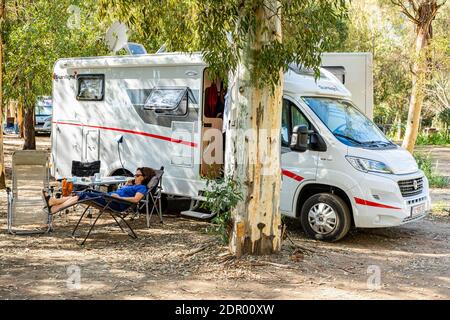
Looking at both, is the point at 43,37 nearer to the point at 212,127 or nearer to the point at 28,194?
the point at 28,194

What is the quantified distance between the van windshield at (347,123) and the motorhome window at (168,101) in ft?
6.54

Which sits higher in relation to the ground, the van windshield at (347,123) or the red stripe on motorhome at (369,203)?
the van windshield at (347,123)

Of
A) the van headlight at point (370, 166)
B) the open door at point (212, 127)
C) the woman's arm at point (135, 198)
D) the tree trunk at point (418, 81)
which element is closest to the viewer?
the van headlight at point (370, 166)

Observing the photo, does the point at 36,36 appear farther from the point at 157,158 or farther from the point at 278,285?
the point at 278,285

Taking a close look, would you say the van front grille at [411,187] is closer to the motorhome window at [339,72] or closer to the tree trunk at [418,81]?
the motorhome window at [339,72]

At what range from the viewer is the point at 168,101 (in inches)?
367

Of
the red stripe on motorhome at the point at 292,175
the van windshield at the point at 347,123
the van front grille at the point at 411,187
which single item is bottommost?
the van front grille at the point at 411,187

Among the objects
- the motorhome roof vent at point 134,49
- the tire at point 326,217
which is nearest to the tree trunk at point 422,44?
the motorhome roof vent at point 134,49

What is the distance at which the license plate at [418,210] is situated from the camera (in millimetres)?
7648

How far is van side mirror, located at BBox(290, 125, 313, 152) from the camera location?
7.72 m

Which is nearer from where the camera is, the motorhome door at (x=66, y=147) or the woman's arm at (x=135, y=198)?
the woman's arm at (x=135, y=198)

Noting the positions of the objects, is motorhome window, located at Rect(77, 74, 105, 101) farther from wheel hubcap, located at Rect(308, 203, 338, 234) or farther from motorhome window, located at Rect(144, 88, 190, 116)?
wheel hubcap, located at Rect(308, 203, 338, 234)

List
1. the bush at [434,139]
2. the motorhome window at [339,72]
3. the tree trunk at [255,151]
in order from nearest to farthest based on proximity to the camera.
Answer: the tree trunk at [255,151] → the motorhome window at [339,72] → the bush at [434,139]

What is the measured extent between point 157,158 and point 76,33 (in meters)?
6.45
